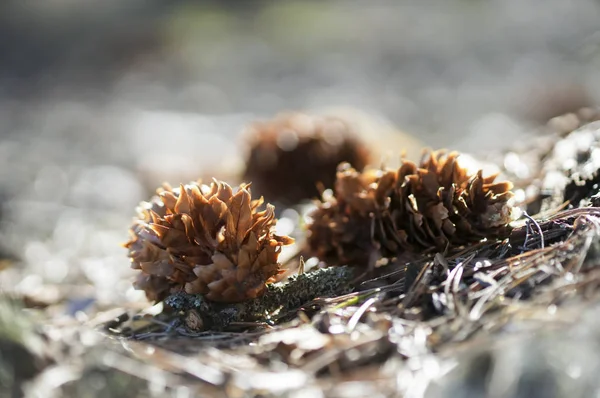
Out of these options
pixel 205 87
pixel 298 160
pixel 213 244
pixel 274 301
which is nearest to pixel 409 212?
pixel 274 301

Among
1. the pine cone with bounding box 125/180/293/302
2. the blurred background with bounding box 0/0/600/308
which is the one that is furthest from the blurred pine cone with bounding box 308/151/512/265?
the blurred background with bounding box 0/0/600/308

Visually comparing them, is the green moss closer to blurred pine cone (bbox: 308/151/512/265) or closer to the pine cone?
the pine cone

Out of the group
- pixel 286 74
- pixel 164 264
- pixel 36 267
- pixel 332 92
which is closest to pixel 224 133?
pixel 332 92

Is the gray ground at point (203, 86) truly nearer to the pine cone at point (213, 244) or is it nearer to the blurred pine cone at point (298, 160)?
the blurred pine cone at point (298, 160)

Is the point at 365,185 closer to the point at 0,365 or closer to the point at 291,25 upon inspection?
the point at 0,365

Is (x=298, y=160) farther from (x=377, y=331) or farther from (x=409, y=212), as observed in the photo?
(x=377, y=331)

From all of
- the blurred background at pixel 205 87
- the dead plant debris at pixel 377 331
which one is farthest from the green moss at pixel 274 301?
the blurred background at pixel 205 87
